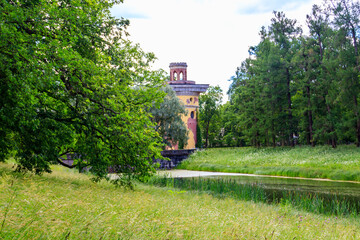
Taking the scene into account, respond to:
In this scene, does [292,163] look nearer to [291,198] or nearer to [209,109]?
[291,198]

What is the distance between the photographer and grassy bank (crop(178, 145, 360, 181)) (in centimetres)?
2523

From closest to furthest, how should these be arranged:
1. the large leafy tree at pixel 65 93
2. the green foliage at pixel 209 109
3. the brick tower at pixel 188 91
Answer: the large leafy tree at pixel 65 93
the brick tower at pixel 188 91
the green foliage at pixel 209 109

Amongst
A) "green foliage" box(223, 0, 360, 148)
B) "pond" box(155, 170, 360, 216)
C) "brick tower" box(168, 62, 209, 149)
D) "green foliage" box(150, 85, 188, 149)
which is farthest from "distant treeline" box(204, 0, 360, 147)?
"pond" box(155, 170, 360, 216)

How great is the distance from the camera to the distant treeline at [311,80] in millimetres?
32188

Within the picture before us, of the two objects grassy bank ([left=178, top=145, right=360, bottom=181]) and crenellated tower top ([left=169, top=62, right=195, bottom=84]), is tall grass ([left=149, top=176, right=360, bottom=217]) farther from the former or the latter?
crenellated tower top ([left=169, top=62, right=195, bottom=84])

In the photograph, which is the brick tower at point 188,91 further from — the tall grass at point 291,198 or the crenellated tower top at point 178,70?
the tall grass at point 291,198

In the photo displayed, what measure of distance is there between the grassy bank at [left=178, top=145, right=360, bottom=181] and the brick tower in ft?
24.6

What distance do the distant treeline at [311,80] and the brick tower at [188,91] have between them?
5.86m

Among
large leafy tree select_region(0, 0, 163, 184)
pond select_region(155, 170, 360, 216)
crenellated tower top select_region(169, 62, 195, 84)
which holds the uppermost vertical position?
crenellated tower top select_region(169, 62, 195, 84)

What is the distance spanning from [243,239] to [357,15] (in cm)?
3292

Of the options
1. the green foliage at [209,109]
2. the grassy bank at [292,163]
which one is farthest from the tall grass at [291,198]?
the green foliage at [209,109]

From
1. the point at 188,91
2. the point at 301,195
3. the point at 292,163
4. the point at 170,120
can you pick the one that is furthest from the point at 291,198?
the point at 188,91

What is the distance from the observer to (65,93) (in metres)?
11.2

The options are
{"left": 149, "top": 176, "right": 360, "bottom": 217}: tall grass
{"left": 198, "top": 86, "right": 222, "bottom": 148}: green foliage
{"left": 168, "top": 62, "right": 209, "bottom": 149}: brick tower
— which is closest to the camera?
{"left": 149, "top": 176, "right": 360, "bottom": 217}: tall grass
